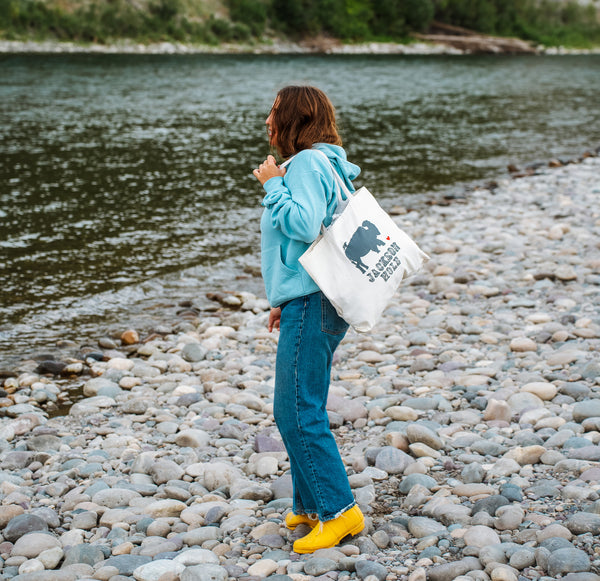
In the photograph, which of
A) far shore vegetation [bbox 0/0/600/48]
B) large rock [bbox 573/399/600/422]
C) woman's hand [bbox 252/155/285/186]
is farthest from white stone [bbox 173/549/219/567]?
far shore vegetation [bbox 0/0/600/48]

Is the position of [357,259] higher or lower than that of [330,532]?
higher

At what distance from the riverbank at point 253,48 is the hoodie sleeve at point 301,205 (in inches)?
1891

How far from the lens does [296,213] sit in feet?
8.97

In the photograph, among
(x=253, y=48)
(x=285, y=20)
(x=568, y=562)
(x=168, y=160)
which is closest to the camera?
(x=568, y=562)

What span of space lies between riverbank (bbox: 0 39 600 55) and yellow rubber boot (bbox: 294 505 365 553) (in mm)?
48293

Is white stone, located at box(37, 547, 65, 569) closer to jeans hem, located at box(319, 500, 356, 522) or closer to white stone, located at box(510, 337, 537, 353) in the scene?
jeans hem, located at box(319, 500, 356, 522)

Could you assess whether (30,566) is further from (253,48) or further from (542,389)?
(253,48)

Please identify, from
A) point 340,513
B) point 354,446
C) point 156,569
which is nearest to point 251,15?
point 354,446

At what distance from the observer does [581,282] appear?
285 inches

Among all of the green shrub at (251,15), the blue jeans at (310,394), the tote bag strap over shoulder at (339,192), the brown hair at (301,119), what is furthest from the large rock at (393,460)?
the green shrub at (251,15)

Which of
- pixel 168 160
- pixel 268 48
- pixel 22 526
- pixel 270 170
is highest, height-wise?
pixel 268 48

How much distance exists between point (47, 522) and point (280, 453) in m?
1.36

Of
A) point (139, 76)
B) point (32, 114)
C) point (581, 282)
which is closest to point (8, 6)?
point (139, 76)

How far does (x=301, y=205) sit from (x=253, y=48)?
62.9 metres
